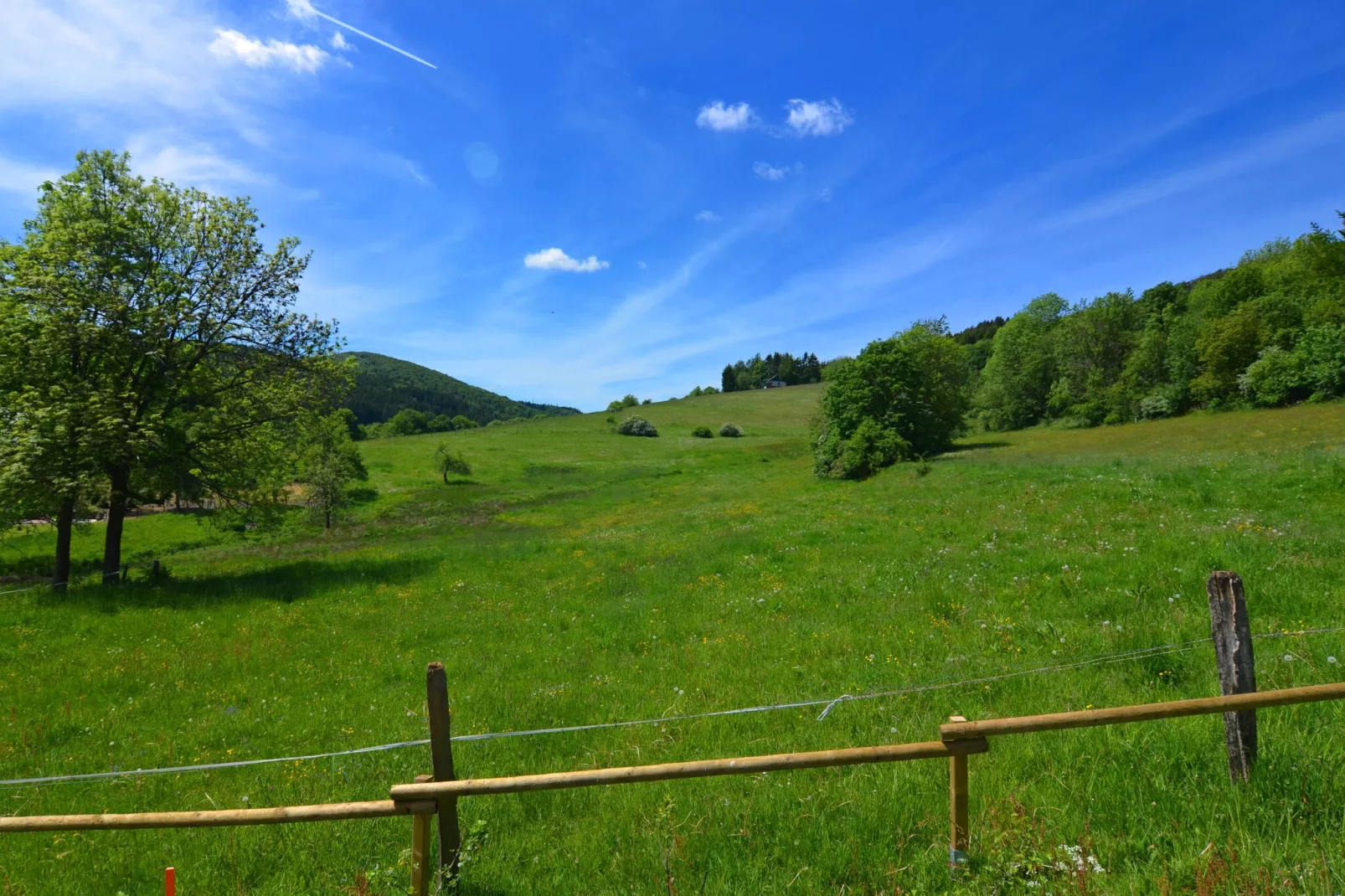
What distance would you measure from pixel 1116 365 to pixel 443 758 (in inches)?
4329

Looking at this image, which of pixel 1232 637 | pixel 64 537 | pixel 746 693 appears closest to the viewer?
pixel 1232 637

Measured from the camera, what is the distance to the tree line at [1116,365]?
53.6 metres

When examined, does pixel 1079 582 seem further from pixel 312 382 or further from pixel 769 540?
pixel 312 382

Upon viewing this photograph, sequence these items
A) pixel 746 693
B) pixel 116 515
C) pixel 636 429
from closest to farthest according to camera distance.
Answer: pixel 746 693 → pixel 116 515 → pixel 636 429

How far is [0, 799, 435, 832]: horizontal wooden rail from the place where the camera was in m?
3.97

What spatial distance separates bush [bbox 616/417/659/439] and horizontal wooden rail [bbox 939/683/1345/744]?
357 ft

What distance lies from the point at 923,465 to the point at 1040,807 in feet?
140

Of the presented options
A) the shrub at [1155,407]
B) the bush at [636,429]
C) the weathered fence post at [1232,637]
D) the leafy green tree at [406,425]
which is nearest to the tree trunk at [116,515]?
the weathered fence post at [1232,637]

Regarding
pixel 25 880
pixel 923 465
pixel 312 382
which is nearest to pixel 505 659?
Result: pixel 25 880

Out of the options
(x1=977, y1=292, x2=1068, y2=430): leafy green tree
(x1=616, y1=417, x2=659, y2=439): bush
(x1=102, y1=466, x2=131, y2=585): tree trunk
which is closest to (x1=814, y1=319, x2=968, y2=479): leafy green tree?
(x1=977, y1=292, x2=1068, y2=430): leafy green tree

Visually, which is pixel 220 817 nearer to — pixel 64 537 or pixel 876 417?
pixel 64 537

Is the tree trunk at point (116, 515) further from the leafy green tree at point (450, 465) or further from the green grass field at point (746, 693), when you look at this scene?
the leafy green tree at point (450, 465)

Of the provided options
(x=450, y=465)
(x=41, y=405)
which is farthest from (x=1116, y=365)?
(x=41, y=405)

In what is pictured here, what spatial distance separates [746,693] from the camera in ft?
28.9
